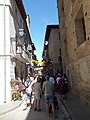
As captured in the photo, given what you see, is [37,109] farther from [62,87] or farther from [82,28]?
[82,28]

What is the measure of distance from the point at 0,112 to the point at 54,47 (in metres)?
18.8

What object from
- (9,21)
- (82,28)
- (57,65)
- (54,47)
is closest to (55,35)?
(54,47)

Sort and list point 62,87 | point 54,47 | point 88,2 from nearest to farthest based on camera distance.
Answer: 1. point 88,2
2. point 62,87
3. point 54,47

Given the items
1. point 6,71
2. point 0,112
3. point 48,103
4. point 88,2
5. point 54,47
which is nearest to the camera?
point 88,2

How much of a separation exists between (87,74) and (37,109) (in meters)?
2.99

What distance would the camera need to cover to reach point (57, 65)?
1111 inches

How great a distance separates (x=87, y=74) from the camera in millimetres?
9609

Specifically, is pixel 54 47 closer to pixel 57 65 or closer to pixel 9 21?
pixel 57 65

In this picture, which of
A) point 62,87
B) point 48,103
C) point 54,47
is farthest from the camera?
point 54,47

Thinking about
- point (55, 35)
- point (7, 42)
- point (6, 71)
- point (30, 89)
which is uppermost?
point (55, 35)

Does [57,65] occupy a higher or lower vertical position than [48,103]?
higher

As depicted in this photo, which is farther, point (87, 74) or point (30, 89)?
point (30, 89)

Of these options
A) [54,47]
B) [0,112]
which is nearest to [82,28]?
[0,112]

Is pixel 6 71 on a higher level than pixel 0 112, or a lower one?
higher
